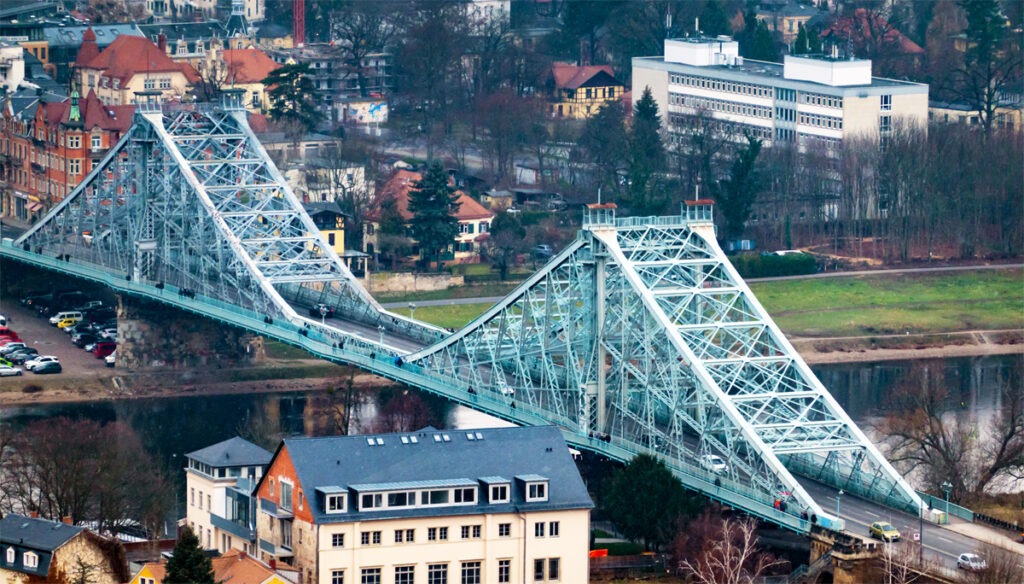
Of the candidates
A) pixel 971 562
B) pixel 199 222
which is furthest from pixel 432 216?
pixel 971 562

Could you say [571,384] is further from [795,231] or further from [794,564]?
[795,231]

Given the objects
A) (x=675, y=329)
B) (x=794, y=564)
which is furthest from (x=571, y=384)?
(x=794, y=564)

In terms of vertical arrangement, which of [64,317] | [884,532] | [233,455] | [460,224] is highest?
[460,224]

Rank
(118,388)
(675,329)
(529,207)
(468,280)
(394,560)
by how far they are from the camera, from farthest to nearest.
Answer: (529,207) < (468,280) < (118,388) < (675,329) < (394,560)

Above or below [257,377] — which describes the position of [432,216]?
above

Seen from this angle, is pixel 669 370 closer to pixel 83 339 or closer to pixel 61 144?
pixel 83 339

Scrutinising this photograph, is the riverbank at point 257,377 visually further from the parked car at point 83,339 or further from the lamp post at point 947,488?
the lamp post at point 947,488
